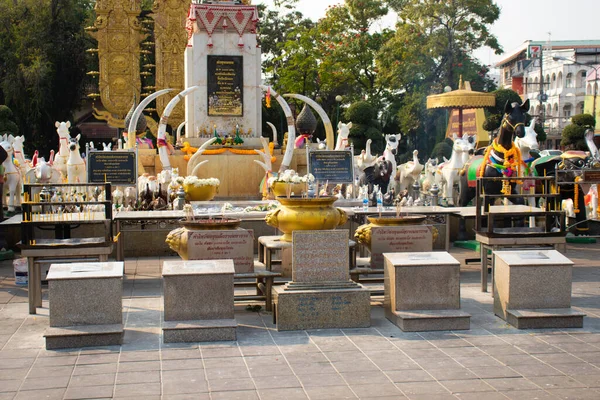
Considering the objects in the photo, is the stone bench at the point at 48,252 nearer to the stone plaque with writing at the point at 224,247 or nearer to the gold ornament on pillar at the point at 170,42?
the stone plaque with writing at the point at 224,247

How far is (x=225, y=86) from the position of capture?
2627cm

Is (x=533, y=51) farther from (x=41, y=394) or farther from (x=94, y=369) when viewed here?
(x=41, y=394)

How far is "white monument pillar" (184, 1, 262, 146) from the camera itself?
26078 millimetres

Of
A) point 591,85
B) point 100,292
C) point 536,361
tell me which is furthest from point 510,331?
point 591,85

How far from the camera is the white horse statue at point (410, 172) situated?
24938 mm

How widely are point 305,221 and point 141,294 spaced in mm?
2904

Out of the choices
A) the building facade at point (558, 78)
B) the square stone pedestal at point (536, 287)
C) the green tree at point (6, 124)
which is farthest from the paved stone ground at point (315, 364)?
the building facade at point (558, 78)

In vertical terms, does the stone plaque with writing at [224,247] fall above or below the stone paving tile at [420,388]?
above

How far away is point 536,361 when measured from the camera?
8594 mm

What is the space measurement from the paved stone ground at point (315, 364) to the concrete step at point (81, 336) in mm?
123

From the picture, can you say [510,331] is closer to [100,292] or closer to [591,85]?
[100,292]

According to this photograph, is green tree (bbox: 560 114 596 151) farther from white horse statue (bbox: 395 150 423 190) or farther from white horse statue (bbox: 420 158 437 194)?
white horse statue (bbox: 395 150 423 190)

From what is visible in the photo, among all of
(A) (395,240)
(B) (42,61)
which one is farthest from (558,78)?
(A) (395,240)

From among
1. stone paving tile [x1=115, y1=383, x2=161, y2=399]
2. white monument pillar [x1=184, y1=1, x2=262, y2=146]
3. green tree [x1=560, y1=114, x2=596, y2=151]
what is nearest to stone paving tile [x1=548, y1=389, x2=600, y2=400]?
stone paving tile [x1=115, y1=383, x2=161, y2=399]
